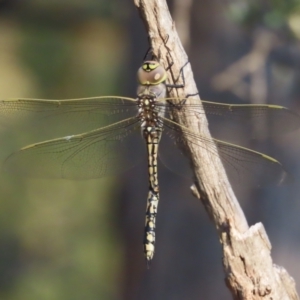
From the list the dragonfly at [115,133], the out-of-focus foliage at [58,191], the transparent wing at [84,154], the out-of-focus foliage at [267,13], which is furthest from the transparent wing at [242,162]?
the out-of-focus foliage at [58,191]

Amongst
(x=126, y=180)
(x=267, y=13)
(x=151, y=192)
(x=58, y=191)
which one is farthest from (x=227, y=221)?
(x=58, y=191)

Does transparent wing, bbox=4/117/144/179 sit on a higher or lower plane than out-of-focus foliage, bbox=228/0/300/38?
lower

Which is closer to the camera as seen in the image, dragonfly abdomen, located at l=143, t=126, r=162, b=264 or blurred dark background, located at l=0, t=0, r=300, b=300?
dragonfly abdomen, located at l=143, t=126, r=162, b=264

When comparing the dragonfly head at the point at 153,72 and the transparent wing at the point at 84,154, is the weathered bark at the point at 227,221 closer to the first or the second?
the dragonfly head at the point at 153,72

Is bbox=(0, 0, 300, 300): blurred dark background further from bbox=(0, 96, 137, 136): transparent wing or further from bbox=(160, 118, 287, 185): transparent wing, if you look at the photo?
bbox=(0, 96, 137, 136): transparent wing

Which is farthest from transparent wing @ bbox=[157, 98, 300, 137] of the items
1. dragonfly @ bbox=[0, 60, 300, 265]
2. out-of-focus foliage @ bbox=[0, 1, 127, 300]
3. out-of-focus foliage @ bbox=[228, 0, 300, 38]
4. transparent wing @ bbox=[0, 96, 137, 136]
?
out-of-focus foliage @ bbox=[0, 1, 127, 300]

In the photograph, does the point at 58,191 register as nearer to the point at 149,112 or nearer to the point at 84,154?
the point at 84,154

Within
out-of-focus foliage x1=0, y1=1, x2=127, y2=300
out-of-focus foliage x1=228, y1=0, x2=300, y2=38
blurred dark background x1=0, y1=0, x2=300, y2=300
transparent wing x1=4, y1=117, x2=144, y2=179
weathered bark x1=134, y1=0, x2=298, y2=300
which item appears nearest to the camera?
weathered bark x1=134, y1=0, x2=298, y2=300
